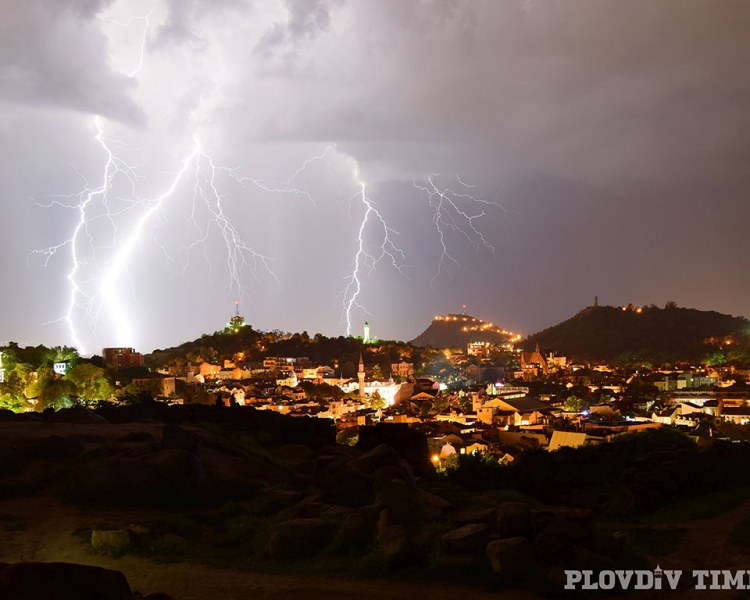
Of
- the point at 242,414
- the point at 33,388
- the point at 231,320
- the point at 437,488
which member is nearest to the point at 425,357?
the point at 231,320

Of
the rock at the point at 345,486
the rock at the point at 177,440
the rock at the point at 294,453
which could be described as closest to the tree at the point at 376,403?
the rock at the point at 294,453

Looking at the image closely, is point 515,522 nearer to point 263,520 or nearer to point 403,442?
point 263,520

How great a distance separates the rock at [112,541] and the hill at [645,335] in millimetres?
118395

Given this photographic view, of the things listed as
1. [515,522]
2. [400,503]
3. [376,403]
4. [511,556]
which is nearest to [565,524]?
[515,522]

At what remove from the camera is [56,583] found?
5.67 meters

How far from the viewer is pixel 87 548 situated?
938 centimetres

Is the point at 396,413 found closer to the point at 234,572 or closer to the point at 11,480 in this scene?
the point at 11,480

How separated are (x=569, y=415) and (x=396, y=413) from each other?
44.4 ft

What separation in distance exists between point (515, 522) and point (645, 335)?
472ft

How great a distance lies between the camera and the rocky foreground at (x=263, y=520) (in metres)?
7.65

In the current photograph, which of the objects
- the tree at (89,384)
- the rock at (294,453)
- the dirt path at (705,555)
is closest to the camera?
the dirt path at (705,555)

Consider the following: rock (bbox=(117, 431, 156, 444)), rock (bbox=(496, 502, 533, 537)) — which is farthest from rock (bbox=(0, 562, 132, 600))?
rock (bbox=(117, 431, 156, 444))

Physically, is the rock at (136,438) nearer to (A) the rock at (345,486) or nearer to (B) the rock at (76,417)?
(B) the rock at (76,417)

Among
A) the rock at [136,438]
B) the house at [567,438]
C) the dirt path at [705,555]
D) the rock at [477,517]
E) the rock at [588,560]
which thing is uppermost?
the rock at [136,438]
